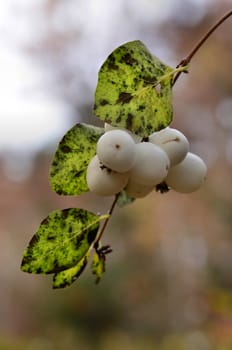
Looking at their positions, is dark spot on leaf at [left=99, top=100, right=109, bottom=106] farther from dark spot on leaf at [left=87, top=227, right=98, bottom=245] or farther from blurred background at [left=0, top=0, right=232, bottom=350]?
blurred background at [left=0, top=0, right=232, bottom=350]

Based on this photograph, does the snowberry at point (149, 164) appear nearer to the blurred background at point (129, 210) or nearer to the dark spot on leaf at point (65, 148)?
the dark spot on leaf at point (65, 148)

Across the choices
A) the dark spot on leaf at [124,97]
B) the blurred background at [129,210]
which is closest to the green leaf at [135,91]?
the dark spot on leaf at [124,97]

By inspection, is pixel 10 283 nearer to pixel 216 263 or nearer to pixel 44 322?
pixel 44 322

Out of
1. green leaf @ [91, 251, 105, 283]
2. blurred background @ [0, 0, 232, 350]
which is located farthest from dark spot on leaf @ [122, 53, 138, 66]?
blurred background @ [0, 0, 232, 350]

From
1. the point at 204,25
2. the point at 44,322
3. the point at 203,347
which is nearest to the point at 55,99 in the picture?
the point at 204,25

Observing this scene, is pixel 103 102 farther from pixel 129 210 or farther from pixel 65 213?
pixel 129 210
